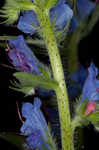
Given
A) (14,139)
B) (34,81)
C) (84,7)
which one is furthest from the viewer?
(84,7)

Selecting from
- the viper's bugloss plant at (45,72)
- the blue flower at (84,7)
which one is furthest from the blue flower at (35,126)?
the blue flower at (84,7)

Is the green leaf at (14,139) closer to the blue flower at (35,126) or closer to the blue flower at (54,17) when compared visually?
the blue flower at (35,126)

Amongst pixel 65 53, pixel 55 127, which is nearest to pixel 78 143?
pixel 55 127

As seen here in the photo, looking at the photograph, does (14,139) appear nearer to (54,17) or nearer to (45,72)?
(45,72)

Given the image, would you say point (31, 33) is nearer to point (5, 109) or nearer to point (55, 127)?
point (55, 127)

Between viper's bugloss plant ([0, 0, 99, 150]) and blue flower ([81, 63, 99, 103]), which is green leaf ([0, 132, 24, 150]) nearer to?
viper's bugloss plant ([0, 0, 99, 150])

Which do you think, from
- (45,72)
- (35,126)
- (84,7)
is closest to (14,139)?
(35,126)

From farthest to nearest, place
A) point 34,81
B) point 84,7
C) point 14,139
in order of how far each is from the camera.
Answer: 1. point 84,7
2. point 14,139
3. point 34,81
